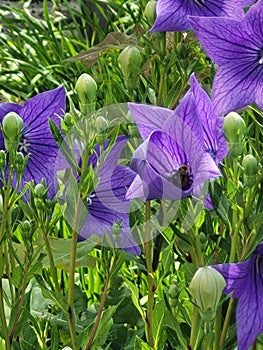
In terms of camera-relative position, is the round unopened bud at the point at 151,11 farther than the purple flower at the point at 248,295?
Yes

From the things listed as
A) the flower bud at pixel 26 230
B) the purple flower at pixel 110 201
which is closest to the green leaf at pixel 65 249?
the purple flower at pixel 110 201

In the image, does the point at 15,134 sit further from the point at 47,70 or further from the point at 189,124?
the point at 47,70

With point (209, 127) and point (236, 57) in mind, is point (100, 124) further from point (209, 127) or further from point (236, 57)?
point (236, 57)

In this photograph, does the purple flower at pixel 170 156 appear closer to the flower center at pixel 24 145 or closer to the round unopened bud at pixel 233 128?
the round unopened bud at pixel 233 128

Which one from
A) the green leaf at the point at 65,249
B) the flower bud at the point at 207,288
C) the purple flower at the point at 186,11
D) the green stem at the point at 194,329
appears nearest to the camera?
the flower bud at the point at 207,288

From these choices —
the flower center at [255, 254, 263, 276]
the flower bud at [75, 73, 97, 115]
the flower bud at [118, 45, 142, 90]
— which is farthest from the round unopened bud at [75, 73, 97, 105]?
the flower center at [255, 254, 263, 276]

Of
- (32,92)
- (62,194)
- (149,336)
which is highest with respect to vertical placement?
(62,194)

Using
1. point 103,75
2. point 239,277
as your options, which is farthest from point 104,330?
point 103,75
